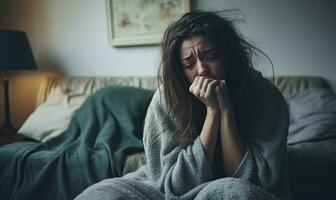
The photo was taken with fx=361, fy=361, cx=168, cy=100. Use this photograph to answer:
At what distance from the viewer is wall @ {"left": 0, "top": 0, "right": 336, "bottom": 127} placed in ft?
7.20

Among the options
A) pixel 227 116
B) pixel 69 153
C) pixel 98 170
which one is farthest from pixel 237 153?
pixel 69 153

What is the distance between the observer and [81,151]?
1.77 metres

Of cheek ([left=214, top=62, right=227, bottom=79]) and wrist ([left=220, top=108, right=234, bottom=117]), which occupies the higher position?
cheek ([left=214, top=62, right=227, bottom=79])

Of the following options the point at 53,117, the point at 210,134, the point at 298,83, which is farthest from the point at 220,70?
the point at 53,117

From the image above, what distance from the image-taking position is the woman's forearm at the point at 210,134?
100 cm

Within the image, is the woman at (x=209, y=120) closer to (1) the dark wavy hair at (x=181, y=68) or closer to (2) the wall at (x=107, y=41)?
(1) the dark wavy hair at (x=181, y=68)

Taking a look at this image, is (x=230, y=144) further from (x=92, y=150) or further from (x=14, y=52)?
(x=14, y=52)

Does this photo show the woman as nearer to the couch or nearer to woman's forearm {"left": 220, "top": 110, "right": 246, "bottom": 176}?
woman's forearm {"left": 220, "top": 110, "right": 246, "bottom": 176}

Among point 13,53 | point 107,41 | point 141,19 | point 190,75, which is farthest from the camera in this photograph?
point 107,41

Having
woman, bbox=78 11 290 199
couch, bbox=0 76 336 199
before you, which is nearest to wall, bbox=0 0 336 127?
couch, bbox=0 76 336 199

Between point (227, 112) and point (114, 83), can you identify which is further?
point (114, 83)

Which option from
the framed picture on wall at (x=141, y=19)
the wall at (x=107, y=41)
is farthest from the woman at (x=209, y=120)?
the framed picture on wall at (x=141, y=19)

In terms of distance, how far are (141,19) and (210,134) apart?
5.45 ft

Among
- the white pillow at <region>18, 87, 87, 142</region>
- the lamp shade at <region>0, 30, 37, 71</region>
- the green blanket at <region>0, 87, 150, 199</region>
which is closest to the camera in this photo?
the green blanket at <region>0, 87, 150, 199</region>
